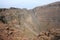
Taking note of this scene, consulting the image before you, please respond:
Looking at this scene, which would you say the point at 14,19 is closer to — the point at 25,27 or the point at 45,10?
the point at 25,27

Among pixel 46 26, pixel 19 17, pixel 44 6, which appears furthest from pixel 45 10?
pixel 19 17

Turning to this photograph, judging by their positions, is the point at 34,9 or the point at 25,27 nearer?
the point at 25,27

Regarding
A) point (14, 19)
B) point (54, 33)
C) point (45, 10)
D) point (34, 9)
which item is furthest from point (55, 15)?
point (14, 19)

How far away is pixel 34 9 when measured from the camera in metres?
5.06

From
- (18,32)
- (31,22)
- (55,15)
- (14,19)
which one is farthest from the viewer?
(55,15)

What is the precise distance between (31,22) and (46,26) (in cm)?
52

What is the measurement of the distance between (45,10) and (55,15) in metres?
0.42

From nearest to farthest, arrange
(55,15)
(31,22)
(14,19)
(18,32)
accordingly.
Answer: (18,32), (14,19), (31,22), (55,15)

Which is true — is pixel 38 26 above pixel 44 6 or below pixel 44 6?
below

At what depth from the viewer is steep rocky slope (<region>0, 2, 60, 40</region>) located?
3.33 m

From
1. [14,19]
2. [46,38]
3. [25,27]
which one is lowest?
[46,38]

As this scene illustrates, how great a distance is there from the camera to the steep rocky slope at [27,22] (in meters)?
3.33

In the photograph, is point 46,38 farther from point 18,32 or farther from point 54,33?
Result: point 18,32

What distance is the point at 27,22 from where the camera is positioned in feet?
13.3
